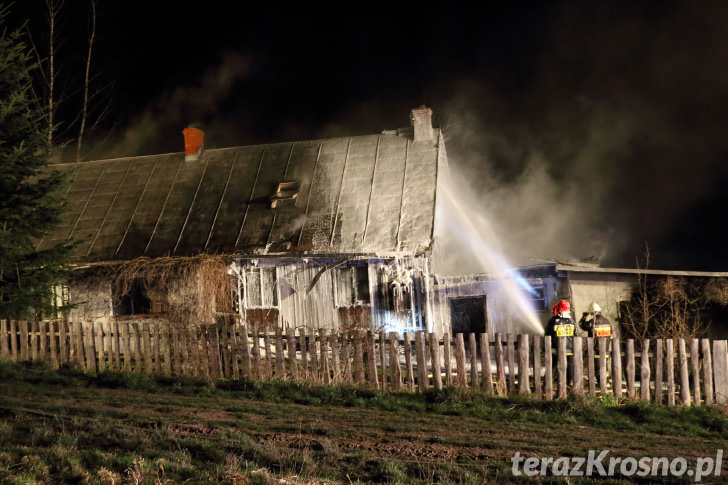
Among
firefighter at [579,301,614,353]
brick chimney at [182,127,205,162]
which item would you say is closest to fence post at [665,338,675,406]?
firefighter at [579,301,614,353]

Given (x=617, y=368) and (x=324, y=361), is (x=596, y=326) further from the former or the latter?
(x=324, y=361)

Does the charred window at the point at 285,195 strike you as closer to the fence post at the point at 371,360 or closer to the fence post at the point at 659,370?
the fence post at the point at 371,360

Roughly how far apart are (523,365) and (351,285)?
6625mm

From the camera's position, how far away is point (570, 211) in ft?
76.0

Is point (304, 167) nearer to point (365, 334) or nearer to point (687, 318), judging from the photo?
point (365, 334)

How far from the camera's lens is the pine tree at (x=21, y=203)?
13.8m

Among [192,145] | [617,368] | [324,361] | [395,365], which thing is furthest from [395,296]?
[192,145]

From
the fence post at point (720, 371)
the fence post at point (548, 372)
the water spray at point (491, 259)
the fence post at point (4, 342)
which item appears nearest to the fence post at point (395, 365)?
the fence post at point (548, 372)

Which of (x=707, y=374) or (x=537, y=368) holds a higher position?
(x=537, y=368)

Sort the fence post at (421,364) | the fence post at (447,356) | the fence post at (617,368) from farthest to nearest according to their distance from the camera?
the fence post at (421,364), the fence post at (447,356), the fence post at (617,368)

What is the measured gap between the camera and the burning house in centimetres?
1479

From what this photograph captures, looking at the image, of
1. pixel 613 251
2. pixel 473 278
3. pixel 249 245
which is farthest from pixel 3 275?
pixel 613 251

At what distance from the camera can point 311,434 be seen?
7012mm

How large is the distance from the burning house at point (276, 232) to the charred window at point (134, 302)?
0.04 metres
